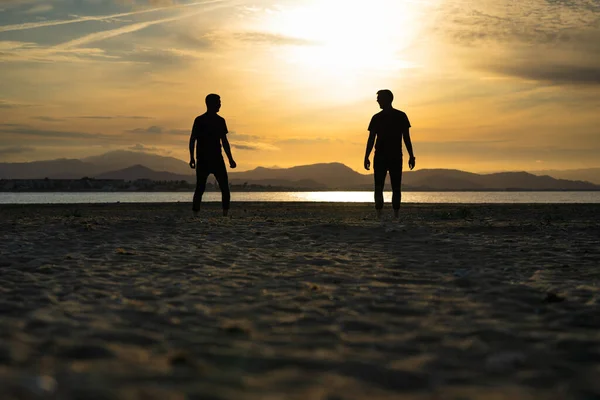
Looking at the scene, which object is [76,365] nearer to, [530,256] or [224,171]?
[530,256]

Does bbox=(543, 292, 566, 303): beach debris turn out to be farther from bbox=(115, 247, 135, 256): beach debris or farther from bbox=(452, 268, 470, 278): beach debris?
bbox=(115, 247, 135, 256): beach debris

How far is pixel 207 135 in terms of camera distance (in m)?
14.4

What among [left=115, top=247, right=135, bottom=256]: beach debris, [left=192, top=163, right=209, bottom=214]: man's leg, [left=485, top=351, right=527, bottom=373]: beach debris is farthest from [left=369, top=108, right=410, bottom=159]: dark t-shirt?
[left=485, top=351, right=527, bottom=373]: beach debris

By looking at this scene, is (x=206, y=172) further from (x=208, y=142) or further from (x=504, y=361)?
(x=504, y=361)

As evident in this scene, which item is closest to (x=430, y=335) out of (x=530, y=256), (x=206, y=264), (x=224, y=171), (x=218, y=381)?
(x=218, y=381)

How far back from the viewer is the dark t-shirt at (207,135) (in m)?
14.4

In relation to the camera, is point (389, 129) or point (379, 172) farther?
point (379, 172)

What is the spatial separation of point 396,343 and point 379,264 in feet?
11.6

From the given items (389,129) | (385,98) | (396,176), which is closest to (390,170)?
(396,176)

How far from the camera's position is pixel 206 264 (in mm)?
7152

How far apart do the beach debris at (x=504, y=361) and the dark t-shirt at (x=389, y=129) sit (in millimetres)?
10585

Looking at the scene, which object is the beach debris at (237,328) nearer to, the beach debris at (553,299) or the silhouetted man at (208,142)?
the beach debris at (553,299)

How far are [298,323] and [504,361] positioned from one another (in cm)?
159

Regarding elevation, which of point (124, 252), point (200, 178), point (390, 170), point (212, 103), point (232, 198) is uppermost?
point (212, 103)
